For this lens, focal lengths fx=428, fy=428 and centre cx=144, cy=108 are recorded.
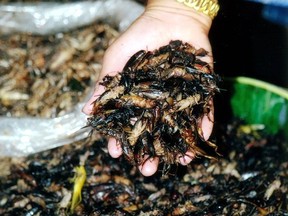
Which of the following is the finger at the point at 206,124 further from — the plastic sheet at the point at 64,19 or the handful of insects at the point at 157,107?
the plastic sheet at the point at 64,19

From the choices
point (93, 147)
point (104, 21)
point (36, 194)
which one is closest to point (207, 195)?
point (93, 147)

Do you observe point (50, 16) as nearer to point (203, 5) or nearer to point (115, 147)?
point (203, 5)

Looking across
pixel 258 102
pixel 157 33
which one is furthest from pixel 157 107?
pixel 258 102

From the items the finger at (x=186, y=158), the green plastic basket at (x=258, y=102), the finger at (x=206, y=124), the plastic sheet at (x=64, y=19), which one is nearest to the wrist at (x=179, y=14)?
the green plastic basket at (x=258, y=102)

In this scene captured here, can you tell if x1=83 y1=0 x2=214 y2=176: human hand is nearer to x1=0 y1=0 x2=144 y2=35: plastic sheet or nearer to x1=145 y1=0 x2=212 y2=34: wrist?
x1=145 y1=0 x2=212 y2=34: wrist

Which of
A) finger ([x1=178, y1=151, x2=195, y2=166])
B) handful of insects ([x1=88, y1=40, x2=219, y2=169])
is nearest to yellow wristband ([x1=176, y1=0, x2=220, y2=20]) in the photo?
handful of insects ([x1=88, y1=40, x2=219, y2=169])

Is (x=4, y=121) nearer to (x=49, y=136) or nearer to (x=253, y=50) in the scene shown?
(x=49, y=136)
